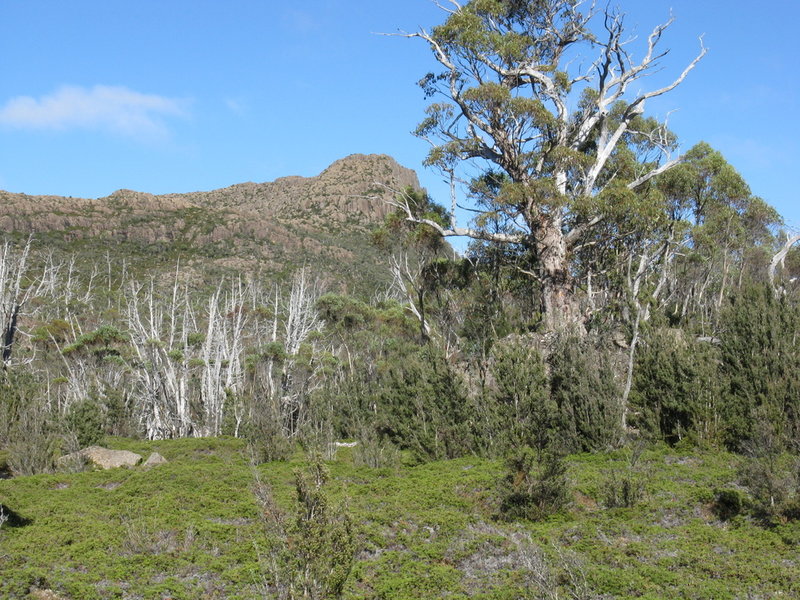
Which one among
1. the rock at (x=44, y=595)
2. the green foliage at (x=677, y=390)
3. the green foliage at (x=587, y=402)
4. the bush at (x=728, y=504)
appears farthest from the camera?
the green foliage at (x=587, y=402)

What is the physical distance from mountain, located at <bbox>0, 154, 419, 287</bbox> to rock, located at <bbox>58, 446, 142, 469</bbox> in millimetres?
33922

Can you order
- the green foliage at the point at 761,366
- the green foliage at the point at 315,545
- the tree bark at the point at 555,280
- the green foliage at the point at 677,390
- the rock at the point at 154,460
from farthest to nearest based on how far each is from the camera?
the tree bark at the point at 555,280 → the rock at the point at 154,460 → the green foliage at the point at 677,390 → the green foliage at the point at 761,366 → the green foliage at the point at 315,545

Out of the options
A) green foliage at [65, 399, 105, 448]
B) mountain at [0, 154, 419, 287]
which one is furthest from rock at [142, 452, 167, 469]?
mountain at [0, 154, 419, 287]

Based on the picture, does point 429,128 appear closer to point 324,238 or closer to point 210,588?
point 210,588

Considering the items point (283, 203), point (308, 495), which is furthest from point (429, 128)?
point (283, 203)

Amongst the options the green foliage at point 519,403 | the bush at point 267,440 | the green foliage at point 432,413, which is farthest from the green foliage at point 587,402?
the bush at point 267,440

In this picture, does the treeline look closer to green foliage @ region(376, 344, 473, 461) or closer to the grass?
green foliage @ region(376, 344, 473, 461)

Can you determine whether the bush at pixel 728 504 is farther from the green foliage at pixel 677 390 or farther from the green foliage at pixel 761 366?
the green foliage at pixel 677 390

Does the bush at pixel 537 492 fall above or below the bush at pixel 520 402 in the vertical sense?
below

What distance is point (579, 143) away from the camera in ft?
66.6

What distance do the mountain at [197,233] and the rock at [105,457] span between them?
33922 millimetres

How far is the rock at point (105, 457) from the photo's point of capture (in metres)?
12.5

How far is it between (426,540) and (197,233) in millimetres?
57425

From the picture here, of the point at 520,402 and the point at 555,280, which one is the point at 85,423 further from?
the point at 555,280
